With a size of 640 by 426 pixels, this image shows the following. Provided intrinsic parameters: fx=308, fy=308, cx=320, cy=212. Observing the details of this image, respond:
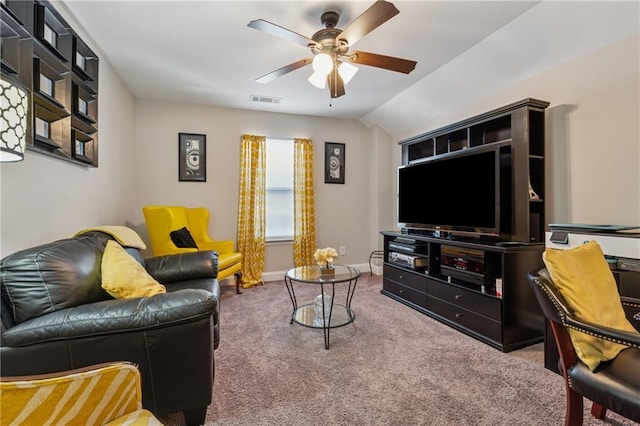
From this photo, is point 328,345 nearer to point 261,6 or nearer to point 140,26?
point 261,6

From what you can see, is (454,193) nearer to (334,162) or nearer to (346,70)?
(346,70)

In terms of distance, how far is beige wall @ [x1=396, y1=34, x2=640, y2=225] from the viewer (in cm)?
212

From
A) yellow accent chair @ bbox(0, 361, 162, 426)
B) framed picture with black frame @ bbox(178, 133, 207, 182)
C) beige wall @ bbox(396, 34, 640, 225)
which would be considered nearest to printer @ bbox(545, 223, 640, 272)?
beige wall @ bbox(396, 34, 640, 225)

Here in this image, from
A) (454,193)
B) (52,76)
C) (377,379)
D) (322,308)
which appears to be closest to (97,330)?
(377,379)

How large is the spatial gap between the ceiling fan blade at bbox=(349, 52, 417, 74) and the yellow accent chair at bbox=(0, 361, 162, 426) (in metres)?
2.19

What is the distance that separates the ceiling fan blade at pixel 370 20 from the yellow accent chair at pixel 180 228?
249 cm

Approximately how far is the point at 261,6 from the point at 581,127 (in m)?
2.58

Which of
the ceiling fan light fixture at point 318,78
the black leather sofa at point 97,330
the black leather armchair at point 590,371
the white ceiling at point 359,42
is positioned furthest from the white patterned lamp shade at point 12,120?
the black leather armchair at point 590,371

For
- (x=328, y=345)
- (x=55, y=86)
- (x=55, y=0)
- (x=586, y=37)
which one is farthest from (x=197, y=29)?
(x=586, y=37)

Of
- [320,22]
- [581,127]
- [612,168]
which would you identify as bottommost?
[612,168]

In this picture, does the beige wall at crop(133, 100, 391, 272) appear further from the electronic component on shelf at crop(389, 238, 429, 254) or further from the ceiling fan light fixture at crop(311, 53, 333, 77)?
the ceiling fan light fixture at crop(311, 53, 333, 77)

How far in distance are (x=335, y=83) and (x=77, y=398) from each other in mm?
2284

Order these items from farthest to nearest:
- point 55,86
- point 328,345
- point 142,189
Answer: point 142,189
point 328,345
point 55,86

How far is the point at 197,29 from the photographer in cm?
241
